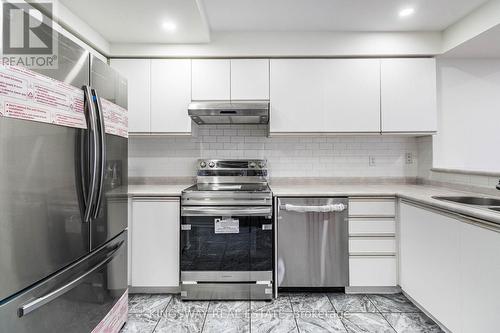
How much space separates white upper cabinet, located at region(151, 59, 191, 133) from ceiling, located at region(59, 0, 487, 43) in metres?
0.23

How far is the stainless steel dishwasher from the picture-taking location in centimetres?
213

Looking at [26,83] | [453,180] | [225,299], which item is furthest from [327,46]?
[225,299]

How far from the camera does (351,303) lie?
81.0 inches

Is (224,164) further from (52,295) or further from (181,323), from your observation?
(52,295)

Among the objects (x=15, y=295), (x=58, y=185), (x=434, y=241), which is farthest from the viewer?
(x=434, y=241)

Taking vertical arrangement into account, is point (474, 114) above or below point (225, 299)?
above

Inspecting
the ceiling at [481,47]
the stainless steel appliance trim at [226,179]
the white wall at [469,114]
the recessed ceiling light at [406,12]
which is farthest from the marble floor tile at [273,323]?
the ceiling at [481,47]

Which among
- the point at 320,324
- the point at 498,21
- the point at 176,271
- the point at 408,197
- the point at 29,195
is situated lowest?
the point at 320,324

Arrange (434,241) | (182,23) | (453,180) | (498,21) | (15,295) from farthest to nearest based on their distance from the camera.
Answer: (453,180) < (182,23) < (498,21) < (434,241) < (15,295)

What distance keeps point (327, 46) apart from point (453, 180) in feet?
5.64

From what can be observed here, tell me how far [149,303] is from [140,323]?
0.25 meters

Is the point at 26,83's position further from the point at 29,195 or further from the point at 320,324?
the point at 320,324

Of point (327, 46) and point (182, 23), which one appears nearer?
point (182, 23)

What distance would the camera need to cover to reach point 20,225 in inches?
36.9
